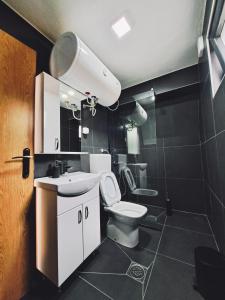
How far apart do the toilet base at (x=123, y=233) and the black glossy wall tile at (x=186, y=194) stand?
120 centimetres

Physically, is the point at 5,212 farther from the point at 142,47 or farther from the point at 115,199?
the point at 142,47

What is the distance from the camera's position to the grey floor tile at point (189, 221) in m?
1.84

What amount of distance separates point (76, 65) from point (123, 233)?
1855 mm

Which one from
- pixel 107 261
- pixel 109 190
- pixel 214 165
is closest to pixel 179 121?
pixel 214 165

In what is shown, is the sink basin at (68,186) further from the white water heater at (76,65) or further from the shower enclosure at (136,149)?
the shower enclosure at (136,149)

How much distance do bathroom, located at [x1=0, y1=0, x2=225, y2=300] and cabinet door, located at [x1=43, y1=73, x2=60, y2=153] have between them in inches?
0.4

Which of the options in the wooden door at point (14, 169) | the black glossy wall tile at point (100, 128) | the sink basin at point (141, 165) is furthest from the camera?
the sink basin at point (141, 165)

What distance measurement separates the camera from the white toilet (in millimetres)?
1492

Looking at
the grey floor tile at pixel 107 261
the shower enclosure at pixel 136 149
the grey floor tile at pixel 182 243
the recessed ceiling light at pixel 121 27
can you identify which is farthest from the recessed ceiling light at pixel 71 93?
the grey floor tile at pixel 182 243

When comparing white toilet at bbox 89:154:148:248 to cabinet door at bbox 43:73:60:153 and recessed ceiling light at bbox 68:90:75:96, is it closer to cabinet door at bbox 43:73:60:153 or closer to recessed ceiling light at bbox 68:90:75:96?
cabinet door at bbox 43:73:60:153

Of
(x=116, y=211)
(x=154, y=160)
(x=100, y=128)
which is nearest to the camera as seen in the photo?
(x=116, y=211)

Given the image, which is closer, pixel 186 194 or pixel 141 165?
pixel 186 194

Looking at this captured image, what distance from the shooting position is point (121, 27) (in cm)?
138

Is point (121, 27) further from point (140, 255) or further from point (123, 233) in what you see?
point (140, 255)
